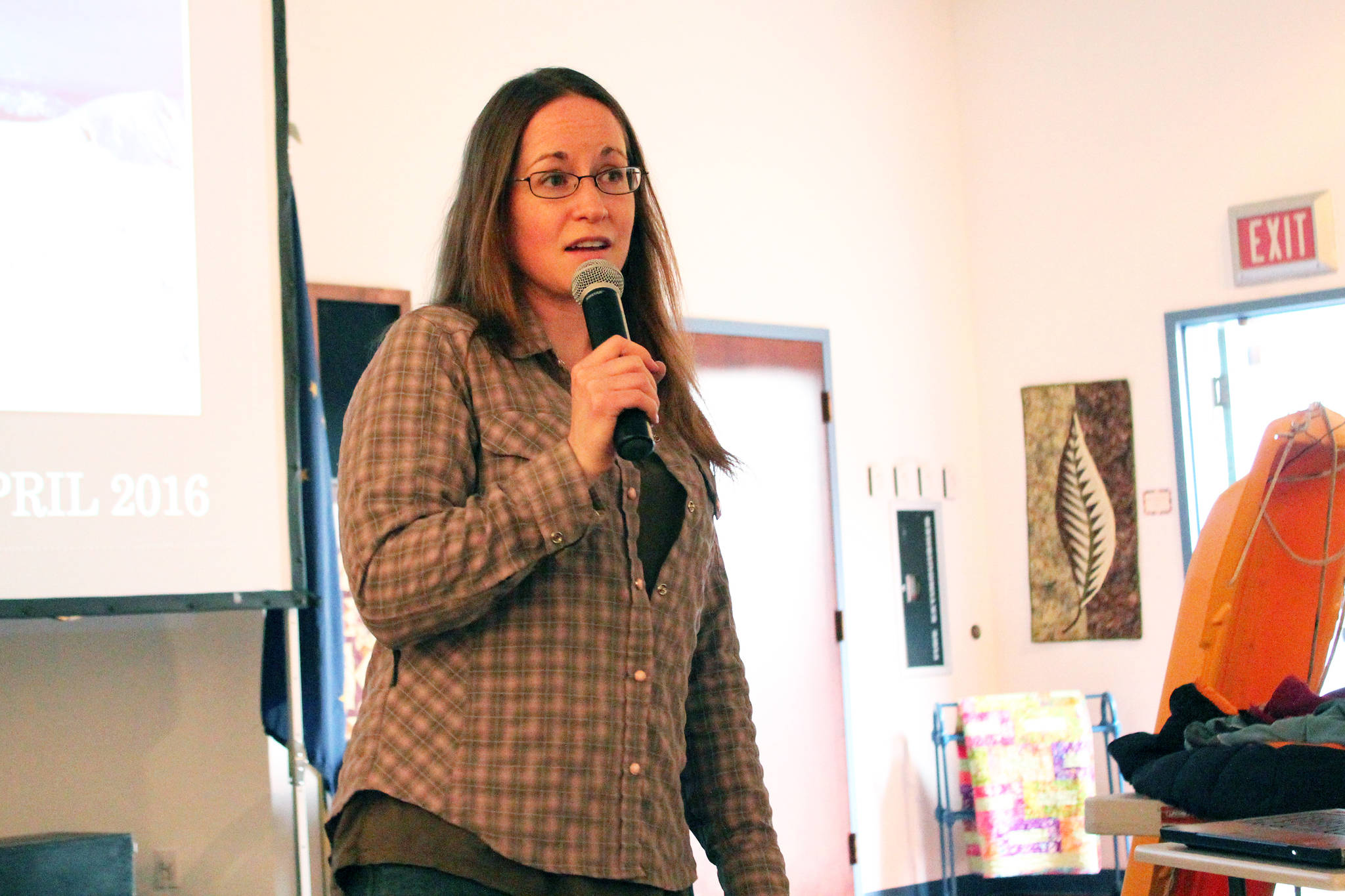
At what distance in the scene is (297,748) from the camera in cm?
340

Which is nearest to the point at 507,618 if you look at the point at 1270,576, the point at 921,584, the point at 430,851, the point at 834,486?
the point at 430,851

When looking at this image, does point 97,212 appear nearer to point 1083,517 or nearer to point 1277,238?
point 1083,517

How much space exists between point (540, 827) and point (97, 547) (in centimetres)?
217

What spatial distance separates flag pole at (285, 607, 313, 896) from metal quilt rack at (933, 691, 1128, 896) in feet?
9.46

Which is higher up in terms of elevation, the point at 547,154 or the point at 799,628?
the point at 547,154

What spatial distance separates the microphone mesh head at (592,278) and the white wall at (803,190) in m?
2.85

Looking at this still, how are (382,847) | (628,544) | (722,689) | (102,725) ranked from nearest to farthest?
(382,847), (628,544), (722,689), (102,725)

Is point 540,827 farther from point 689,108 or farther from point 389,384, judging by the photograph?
point 689,108

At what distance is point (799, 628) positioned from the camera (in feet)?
17.4

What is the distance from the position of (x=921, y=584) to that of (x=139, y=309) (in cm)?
369

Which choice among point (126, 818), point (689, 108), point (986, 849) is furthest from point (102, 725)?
point (986, 849)

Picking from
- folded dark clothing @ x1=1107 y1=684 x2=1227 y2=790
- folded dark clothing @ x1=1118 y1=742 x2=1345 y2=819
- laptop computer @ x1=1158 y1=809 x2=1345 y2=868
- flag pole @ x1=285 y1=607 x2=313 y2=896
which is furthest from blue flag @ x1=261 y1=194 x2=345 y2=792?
laptop computer @ x1=1158 y1=809 x2=1345 y2=868

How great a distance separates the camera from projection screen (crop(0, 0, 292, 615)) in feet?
9.66

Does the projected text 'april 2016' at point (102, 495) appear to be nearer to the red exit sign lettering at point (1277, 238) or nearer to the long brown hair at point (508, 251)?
the long brown hair at point (508, 251)
